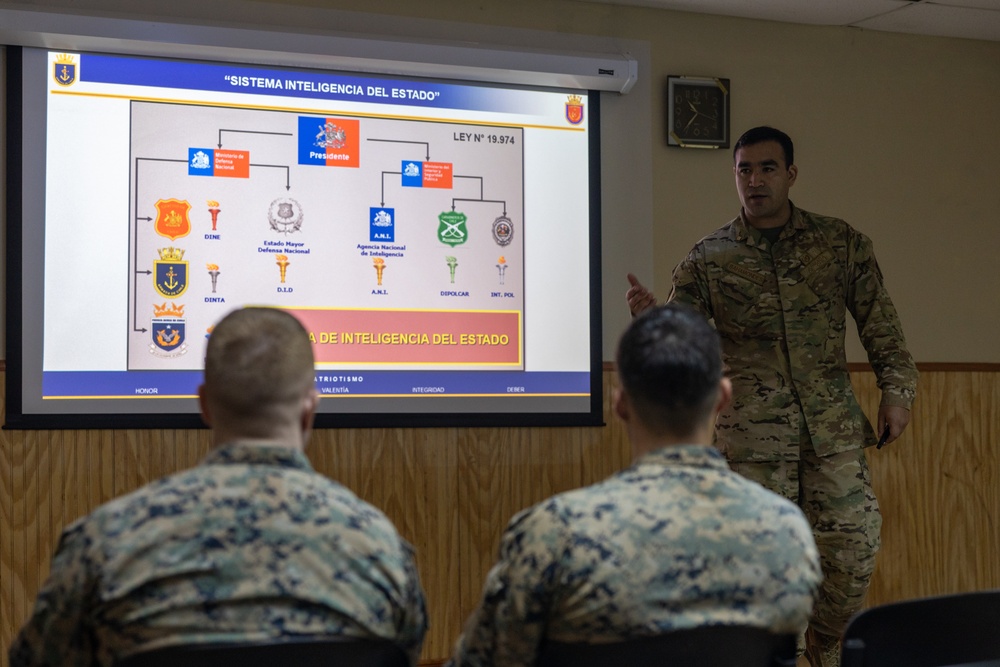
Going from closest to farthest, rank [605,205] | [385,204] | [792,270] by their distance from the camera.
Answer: [792,270] < [385,204] < [605,205]

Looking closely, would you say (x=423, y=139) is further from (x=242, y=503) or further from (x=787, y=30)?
(x=242, y=503)

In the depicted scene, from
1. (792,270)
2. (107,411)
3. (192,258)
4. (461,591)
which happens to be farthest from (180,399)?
(792,270)

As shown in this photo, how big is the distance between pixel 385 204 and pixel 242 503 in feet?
8.33

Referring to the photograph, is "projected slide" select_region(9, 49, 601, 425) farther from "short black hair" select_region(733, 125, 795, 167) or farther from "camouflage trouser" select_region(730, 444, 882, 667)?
"camouflage trouser" select_region(730, 444, 882, 667)

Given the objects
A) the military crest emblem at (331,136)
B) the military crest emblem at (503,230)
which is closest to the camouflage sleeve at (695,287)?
the military crest emblem at (503,230)

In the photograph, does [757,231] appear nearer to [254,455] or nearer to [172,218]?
[172,218]

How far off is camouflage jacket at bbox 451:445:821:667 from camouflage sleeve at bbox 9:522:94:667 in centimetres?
48

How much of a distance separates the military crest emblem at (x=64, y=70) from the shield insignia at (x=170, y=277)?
26.8 inches

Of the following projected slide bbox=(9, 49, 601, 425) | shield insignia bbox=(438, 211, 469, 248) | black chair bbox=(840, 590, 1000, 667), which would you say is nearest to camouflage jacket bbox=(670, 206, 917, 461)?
projected slide bbox=(9, 49, 601, 425)

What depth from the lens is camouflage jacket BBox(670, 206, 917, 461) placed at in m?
2.92

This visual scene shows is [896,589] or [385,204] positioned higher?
[385,204]

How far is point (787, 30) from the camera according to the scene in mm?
4145

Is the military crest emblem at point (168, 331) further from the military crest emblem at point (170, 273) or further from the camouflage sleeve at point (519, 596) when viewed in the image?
the camouflage sleeve at point (519, 596)

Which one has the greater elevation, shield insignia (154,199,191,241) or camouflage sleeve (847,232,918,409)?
shield insignia (154,199,191,241)
